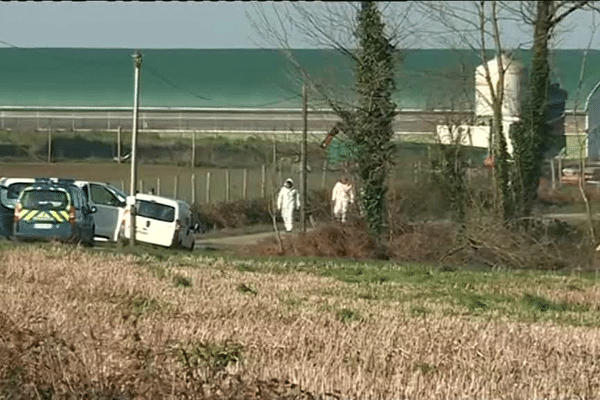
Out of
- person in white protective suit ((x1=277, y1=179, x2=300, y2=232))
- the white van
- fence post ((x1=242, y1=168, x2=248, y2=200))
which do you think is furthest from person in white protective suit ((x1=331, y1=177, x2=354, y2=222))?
fence post ((x1=242, y1=168, x2=248, y2=200))

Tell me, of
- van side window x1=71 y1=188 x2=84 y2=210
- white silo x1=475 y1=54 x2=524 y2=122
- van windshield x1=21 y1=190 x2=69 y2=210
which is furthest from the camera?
white silo x1=475 y1=54 x2=524 y2=122

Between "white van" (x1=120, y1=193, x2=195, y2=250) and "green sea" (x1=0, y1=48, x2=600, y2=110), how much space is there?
5335mm

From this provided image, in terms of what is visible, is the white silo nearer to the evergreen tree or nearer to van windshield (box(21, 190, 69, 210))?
the evergreen tree

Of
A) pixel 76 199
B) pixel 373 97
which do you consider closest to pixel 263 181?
pixel 373 97

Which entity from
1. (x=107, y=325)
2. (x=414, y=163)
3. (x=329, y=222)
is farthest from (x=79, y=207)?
(x=107, y=325)

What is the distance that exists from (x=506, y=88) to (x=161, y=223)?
9278 millimetres

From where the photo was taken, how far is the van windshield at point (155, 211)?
109ft

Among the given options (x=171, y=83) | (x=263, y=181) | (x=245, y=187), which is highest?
(x=171, y=83)

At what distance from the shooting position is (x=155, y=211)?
33500 millimetres

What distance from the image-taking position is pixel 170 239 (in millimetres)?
33125

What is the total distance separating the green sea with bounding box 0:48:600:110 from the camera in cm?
3372

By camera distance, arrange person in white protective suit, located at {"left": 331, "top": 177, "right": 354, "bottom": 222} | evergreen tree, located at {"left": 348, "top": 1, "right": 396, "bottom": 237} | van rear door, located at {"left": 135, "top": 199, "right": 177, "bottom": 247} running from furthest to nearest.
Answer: evergreen tree, located at {"left": 348, "top": 1, "right": 396, "bottom": 237}
van rear door, located at {"left": 135, "top": 199, "right": 177, "bottom": 247}
person in white protective suit, located at {"left": 331, "top": 177, "right": 354, "bottom": 222}

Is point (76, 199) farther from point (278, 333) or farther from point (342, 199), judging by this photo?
point (278, 333)

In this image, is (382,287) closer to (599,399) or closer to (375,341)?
(375,341)
